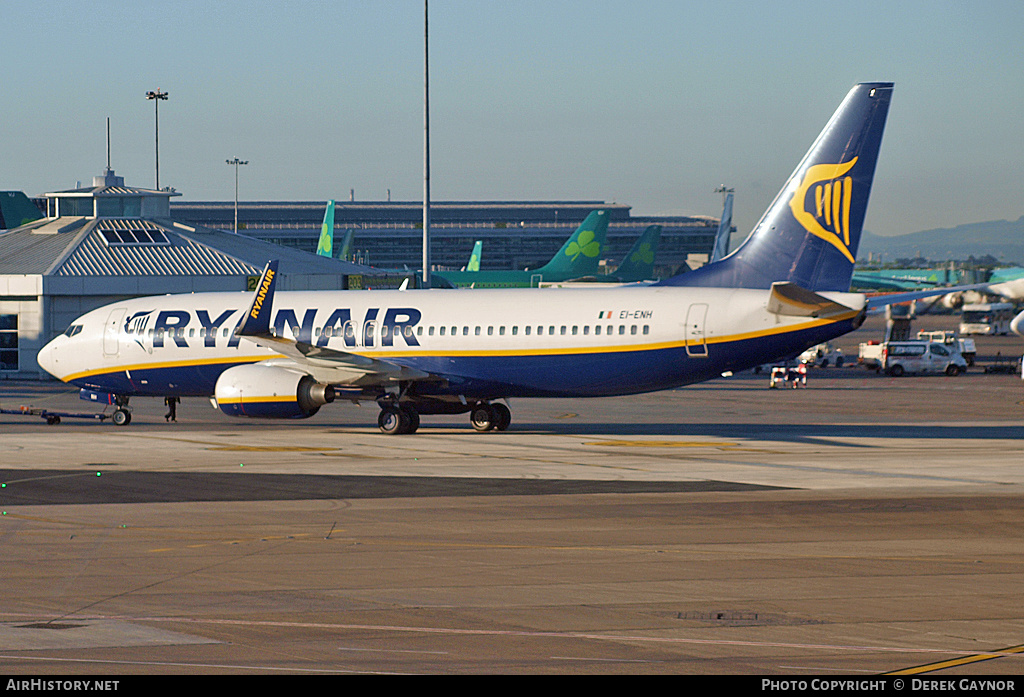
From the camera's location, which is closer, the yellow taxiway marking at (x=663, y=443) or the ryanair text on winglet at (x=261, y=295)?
the yellow taxiway marking at (x=663, y=443)

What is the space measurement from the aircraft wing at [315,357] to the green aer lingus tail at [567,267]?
283 ft

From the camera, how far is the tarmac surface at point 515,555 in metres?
11.3

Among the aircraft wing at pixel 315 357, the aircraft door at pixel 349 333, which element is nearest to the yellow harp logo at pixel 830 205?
the aircraft wing at pixel 315 357

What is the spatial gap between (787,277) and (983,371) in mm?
39060

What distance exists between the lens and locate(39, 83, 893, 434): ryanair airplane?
3105 centimetres

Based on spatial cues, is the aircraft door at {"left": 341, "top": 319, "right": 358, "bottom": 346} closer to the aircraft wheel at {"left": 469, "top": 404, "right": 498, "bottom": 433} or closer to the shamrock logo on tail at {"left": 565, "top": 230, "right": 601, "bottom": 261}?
the aircraft wheel at {"left": 469, "top": 404, "right": 498, "bottom": 433}

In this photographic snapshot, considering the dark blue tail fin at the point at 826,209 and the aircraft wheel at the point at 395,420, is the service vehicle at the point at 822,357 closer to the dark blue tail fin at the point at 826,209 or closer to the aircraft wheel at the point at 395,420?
the dark blue tail fin at the point at 826,209

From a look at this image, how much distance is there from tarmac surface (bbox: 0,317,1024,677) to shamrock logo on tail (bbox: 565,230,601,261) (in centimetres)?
9641

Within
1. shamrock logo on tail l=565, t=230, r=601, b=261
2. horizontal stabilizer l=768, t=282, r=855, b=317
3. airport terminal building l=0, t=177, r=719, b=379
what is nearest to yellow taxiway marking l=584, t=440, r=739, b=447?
horizontal stabilizer l=768, t=282, r=855, b=317

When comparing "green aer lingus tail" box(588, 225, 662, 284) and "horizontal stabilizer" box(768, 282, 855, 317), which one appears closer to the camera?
"horizontal stabilizer" box(768, 282, 855, 317)

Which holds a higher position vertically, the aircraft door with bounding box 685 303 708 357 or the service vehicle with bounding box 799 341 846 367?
the aircraft door with bounding box 685 303 708 357

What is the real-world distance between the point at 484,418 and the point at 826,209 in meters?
11.6

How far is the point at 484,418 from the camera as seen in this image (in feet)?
118

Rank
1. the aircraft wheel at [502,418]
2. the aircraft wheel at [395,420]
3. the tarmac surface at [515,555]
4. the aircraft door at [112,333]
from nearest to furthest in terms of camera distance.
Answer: the tarmac surface at [515,555] < the aircraft wheel at [395,420] < the aircraft wheel at [502,418] < the aircraft door at [112,333]
